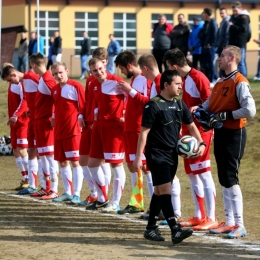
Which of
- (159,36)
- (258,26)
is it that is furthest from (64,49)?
(159,36)

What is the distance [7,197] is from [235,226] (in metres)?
5.02

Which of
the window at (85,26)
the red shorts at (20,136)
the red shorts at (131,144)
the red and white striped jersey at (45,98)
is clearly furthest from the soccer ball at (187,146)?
the window at (85,26)

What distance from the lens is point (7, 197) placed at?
14.0 metres

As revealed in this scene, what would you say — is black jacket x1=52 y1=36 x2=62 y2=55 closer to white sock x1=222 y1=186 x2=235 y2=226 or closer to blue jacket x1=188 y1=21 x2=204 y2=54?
blue jacket x1=188 y1=21 x2=204 y2=54

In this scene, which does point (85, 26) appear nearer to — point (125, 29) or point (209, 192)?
point (125, 29)

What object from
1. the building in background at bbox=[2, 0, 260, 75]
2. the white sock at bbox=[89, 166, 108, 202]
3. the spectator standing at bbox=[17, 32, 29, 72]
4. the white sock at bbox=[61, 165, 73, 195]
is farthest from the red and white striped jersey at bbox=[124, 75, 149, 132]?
the building in background at bbox=[2, 0, 260, 75]

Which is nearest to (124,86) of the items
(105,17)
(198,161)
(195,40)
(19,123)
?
(198,161)

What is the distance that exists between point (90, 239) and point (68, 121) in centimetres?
356

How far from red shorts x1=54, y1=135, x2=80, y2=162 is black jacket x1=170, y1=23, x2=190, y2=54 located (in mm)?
10798

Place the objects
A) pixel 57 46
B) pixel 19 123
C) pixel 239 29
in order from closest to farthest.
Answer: pixel 19 123, pixel 239 29, pixel 57 46

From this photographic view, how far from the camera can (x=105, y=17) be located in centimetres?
4897

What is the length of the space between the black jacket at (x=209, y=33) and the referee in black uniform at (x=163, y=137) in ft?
42.4

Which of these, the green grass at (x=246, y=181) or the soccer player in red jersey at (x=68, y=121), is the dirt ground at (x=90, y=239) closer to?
the green grass at (x=246, y=181)

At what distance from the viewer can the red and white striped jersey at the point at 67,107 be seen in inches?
518
